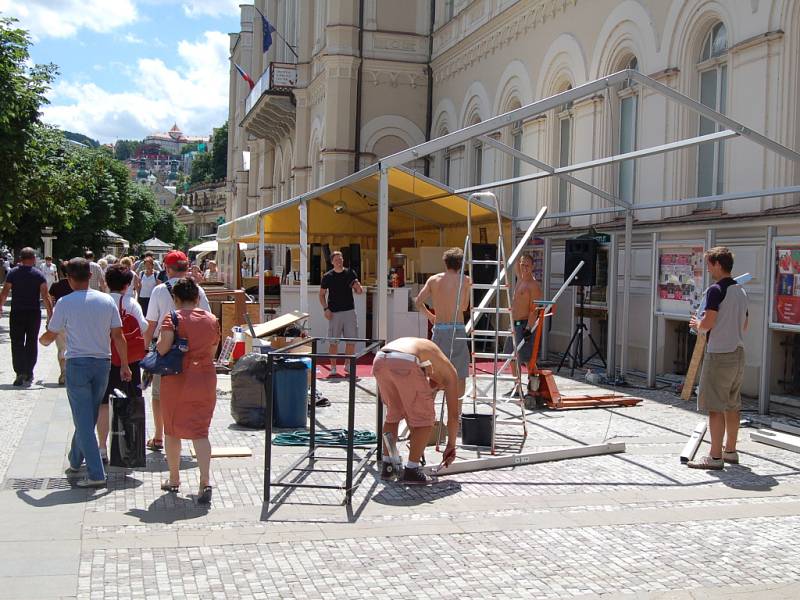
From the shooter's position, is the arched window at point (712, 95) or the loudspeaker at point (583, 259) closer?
the arched window at point (712, 95)

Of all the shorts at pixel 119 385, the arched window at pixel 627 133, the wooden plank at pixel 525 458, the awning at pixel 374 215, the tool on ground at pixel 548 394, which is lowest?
the wooden plank at pixel 525 458

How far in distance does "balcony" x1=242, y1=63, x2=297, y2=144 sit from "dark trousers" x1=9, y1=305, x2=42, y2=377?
21.4m

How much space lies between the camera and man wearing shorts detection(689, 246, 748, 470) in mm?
8219

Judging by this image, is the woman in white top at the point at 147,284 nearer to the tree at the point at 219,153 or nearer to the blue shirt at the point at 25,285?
the blue shirt at the point at 25,285

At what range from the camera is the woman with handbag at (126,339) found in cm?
793

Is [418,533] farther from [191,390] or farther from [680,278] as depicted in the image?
[680,278]

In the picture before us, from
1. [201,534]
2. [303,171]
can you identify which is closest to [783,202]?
[201,534]

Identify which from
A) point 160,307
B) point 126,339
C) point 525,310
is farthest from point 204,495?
point 525,310

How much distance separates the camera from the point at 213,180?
5256 inches

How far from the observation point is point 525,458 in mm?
8336

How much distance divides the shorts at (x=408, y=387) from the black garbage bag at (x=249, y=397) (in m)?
3.11

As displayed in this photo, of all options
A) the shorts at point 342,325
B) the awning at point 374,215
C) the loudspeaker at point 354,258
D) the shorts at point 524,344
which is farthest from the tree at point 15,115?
the shorts at point 524,344

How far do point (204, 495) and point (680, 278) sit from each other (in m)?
8.05

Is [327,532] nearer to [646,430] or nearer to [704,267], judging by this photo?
[646,430]
